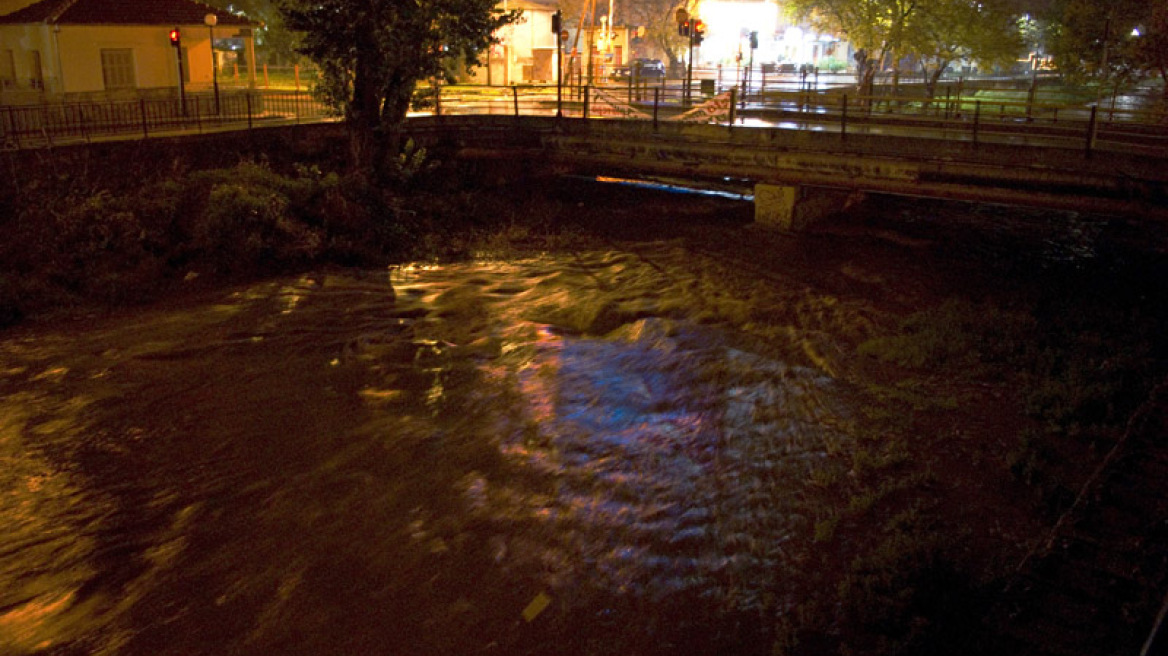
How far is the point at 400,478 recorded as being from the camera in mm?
10273

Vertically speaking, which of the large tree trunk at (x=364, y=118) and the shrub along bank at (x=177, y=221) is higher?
the large tree trunk at (x=364, y=118)

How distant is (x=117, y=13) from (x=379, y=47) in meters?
14.0

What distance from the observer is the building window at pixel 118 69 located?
2906 cm

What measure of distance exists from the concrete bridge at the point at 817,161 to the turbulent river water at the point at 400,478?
548 cm

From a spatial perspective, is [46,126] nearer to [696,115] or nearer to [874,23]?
[696,115]

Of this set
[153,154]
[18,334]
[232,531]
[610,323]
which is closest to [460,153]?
[153,154]

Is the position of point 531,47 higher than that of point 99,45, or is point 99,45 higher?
point 531,47

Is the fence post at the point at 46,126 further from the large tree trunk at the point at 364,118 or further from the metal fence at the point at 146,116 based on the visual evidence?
the large tree trunk at the point at 364,118

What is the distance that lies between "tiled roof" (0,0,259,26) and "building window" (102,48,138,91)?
3.68ft

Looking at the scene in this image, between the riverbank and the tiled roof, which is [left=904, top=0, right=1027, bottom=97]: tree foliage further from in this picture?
the tiled roof

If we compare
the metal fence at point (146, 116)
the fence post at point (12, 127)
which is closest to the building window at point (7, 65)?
the metal fence at point (146, 116)

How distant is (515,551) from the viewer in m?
8.85

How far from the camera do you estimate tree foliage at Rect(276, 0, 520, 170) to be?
19.9m

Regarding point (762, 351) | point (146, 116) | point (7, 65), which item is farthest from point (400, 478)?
point (7, 65)
